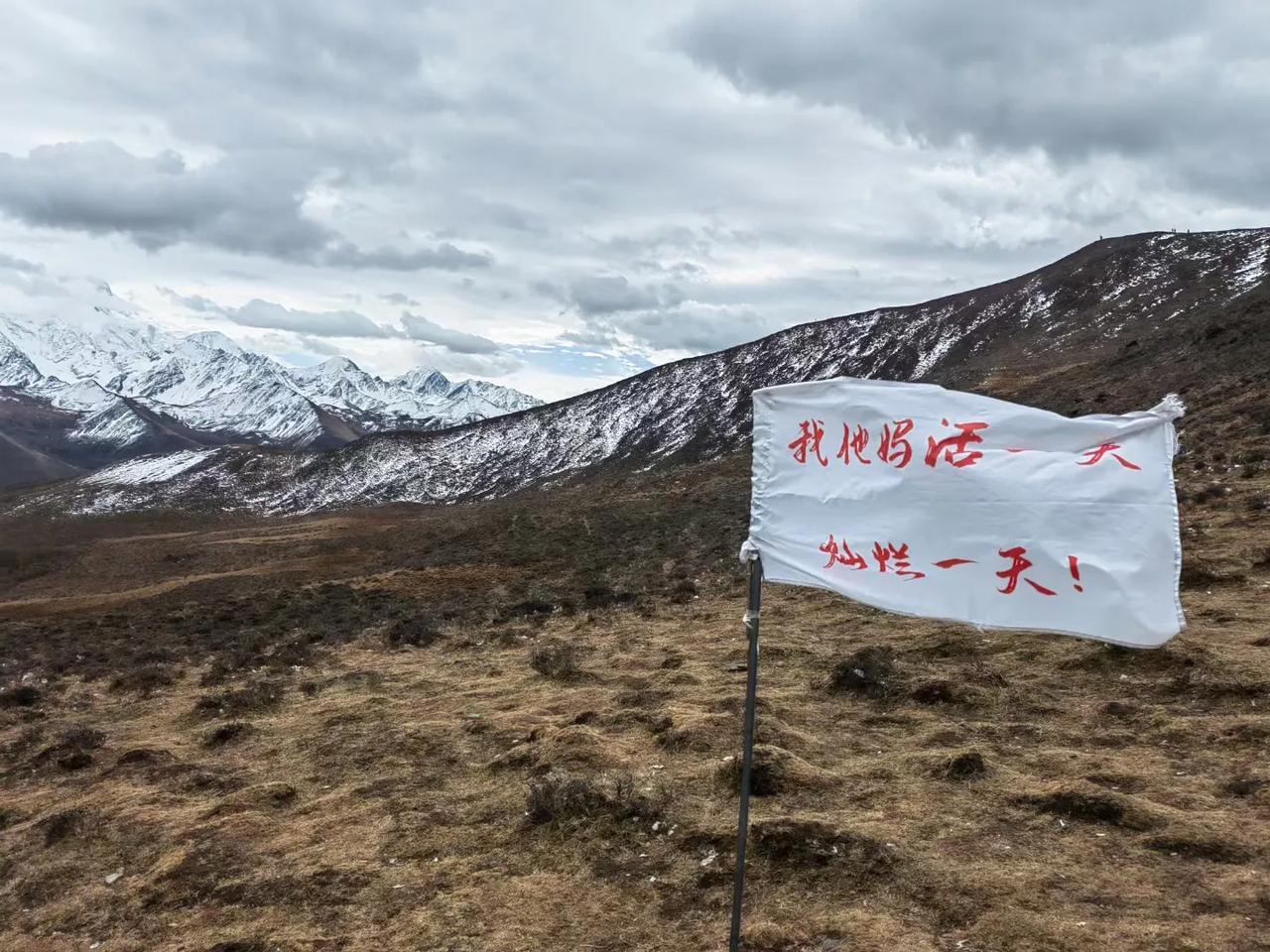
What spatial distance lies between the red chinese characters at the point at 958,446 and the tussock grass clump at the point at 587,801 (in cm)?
459

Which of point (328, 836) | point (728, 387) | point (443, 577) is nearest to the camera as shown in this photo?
point (328, 836)

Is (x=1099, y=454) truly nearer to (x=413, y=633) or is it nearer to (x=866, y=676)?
(x=866, y=676)

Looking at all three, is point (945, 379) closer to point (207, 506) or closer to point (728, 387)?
point (728, 387)

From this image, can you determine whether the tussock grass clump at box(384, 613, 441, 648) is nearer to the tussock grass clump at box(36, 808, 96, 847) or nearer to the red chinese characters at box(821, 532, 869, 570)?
the tussock grass clump at box(36, 808, 96, 847)

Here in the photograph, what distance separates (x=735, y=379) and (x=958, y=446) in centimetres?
9081

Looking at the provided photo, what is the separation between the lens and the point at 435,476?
9581 centimetres

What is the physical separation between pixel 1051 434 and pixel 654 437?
83091 millimetres

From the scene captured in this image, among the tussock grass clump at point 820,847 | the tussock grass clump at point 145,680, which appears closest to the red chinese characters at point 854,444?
the tussock grass clump at point 820,847

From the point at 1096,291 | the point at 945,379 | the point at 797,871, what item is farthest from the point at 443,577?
the point at 1096,291

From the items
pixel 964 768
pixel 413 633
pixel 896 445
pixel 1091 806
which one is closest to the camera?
pixel 896 445

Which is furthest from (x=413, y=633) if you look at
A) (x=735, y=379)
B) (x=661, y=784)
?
(x=735, y=379)

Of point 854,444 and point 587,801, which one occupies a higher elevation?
point 854,444

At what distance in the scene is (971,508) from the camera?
175 inches

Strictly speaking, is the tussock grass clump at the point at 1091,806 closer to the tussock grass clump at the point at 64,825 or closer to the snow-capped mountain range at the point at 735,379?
the tussock grass clump at the point at 64,825
